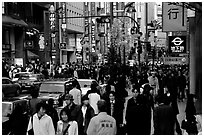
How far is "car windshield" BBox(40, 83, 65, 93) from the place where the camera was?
18.4 m

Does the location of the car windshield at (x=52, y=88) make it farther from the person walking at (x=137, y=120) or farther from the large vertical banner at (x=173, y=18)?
the person walking at (x=137, y=120)

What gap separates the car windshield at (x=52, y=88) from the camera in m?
18.4

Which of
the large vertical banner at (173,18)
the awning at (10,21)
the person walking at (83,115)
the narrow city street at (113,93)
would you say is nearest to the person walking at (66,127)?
the narrow city street at (113,93)

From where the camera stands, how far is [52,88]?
18438mm

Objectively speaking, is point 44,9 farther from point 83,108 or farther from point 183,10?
point 83,108

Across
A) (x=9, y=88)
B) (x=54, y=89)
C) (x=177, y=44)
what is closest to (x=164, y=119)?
(x=54, y=89)

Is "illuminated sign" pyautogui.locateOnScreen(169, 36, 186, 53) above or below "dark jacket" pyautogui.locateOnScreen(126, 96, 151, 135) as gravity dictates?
above

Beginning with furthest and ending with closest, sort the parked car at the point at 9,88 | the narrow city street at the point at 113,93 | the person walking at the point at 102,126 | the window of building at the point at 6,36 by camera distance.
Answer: the window of building at the point at 6,36, the parked car at the point at 9,88, the narrow city street at the point at 113,93, the person walking at the point at 102,126

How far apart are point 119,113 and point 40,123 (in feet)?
11.8

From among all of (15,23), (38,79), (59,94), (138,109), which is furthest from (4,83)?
(15,23)

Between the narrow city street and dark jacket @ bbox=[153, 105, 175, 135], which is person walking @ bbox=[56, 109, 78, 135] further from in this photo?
dark jacket @ bbox=[153, 105, 175, 135]

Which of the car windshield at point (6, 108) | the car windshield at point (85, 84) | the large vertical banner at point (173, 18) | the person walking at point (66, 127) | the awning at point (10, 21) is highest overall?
the awning at point (10, 21)

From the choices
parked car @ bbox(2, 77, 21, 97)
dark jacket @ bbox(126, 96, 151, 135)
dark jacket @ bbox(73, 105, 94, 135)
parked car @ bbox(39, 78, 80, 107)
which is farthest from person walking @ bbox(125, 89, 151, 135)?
parked car @ bbox(2, 77, 21, 97)

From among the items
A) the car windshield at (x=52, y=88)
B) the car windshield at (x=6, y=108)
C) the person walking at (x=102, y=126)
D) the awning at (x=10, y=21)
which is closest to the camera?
the person walking at (x=102, y=126)
